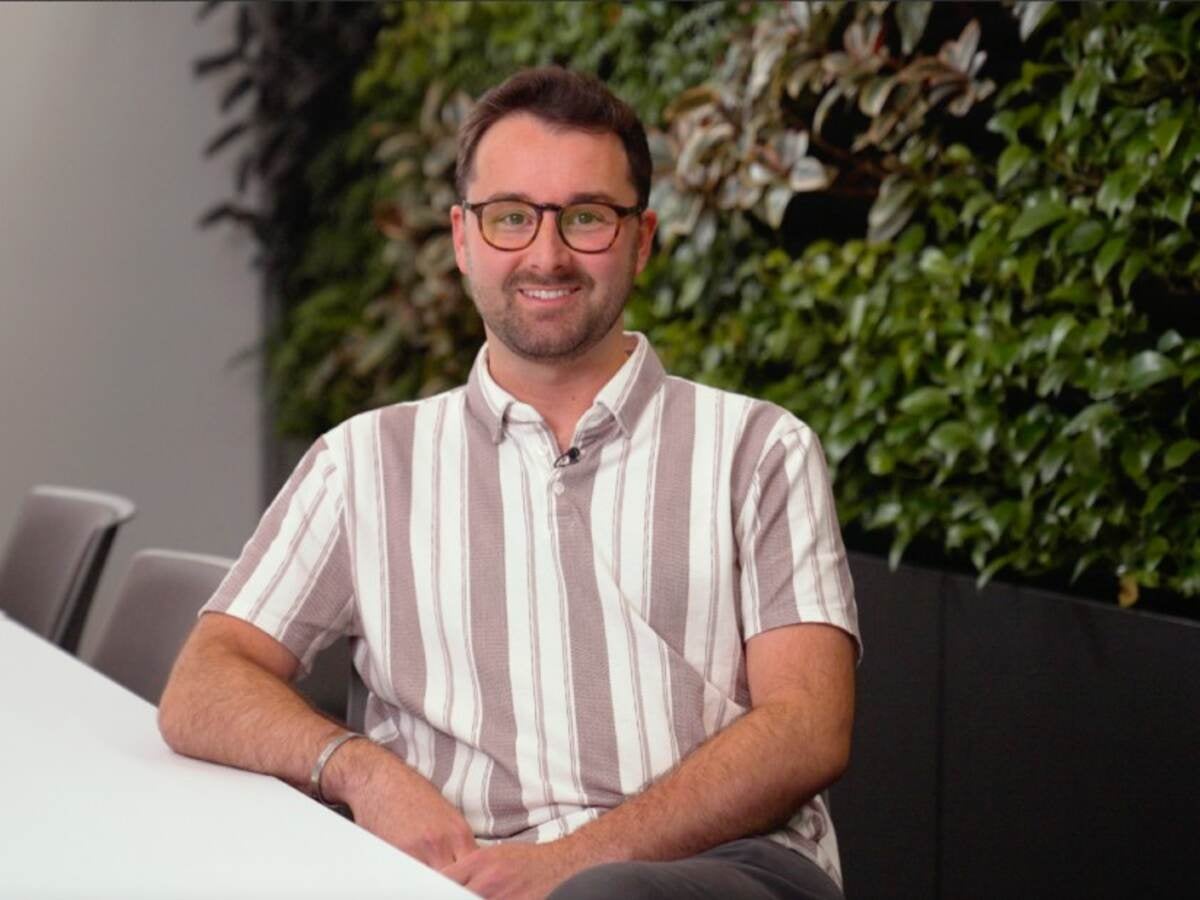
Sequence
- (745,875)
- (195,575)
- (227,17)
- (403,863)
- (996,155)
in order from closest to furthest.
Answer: (403,863)
(745,875)
(195,575)
(996,155)
(227,17)

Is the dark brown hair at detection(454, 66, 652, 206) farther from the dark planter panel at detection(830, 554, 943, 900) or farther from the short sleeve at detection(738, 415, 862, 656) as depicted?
the dark planter panel at detection(830, 554, 943, 900)

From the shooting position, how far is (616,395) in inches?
76.7

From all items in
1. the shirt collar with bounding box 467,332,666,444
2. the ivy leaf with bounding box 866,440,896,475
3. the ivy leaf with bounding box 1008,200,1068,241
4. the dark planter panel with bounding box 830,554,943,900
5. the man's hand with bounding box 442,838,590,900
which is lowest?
the dark planter panel with bounding box 830,554,943,900

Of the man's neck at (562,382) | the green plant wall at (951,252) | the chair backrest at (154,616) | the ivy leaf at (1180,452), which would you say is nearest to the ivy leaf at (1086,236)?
the green plant wall at (951,252)

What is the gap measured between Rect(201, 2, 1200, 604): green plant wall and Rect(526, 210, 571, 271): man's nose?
1015 millimetres

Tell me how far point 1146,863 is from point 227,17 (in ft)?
13.9

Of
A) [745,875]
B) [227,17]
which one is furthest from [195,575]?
[227,17]

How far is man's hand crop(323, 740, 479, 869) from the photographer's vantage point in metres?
1.65

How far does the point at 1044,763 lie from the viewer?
2.69 m

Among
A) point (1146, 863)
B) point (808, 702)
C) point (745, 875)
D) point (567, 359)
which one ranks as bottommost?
point (1146, 863)

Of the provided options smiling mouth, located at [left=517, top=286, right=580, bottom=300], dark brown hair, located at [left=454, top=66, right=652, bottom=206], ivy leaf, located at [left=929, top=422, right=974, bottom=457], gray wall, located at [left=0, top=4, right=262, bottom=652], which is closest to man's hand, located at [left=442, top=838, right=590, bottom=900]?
smiling mouth, located at [left=517, top=286, right=580, bottom=300]

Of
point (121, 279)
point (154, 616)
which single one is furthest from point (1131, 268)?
point (121, 279)

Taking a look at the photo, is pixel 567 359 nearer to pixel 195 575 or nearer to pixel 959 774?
pixel 195 575

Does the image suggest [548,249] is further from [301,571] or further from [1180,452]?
[1180,452]
